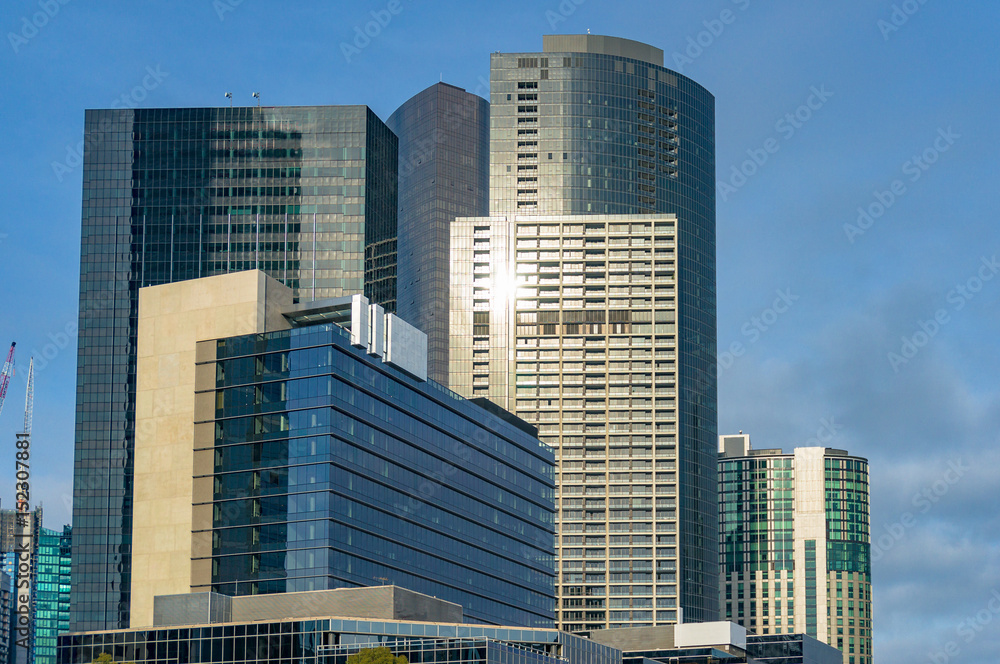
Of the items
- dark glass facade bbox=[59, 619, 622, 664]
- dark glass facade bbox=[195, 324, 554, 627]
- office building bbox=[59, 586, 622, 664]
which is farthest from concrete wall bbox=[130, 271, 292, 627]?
dark glass facade bbox=[59, 619, 622, 664]

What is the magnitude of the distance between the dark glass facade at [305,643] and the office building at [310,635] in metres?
0.10

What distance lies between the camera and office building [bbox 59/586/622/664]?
156m

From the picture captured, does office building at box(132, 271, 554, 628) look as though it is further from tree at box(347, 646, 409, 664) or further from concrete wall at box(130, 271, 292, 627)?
tree at box(347, 646, 409, 664)

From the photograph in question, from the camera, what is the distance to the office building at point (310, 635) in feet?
511

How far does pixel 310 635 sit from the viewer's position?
511 ft

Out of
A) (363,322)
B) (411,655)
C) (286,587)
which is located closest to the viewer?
(411,655)

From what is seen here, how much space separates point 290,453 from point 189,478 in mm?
13892

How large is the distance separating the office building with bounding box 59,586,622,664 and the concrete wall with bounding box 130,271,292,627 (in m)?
11.4

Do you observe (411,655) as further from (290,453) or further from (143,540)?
(143,540)

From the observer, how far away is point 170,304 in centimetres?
19012

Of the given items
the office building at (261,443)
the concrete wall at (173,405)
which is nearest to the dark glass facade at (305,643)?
the office building at (261,443)

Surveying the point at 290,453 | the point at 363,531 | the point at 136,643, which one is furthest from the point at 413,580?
the point at 136,643

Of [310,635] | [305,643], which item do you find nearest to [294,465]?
[310,635]

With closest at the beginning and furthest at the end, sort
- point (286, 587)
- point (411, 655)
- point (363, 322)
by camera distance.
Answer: point (411, 655)
point (286, 587)
point (363, 322)
